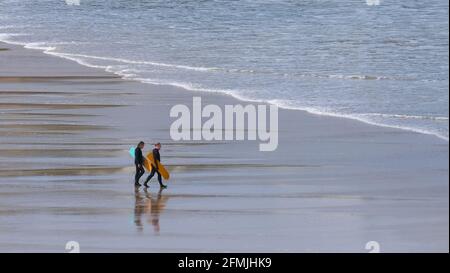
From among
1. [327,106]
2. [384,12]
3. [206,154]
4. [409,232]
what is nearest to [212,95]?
[327,106]

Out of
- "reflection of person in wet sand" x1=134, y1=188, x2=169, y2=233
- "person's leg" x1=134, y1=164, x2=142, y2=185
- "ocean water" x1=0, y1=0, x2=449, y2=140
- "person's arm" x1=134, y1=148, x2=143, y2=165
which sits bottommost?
"reflection of person in wet sand" x1=134, y1=188, x2=169, y2=233

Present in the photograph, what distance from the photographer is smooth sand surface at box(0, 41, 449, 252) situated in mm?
13375

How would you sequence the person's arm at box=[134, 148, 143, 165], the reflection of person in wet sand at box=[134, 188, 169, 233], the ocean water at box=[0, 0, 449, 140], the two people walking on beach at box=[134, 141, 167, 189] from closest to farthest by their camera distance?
the reflection of person in wet sand at box=[134, 188, 169, 233]
the two people walking on beach at box=[134, 141, 167, 189]
the person's arm at box=[134, 148, 143, 165]
the ocean water at box=[0, 0, 449, 140]

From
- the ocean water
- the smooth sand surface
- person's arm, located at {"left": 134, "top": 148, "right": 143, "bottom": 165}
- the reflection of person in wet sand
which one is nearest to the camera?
the smooth sand surface

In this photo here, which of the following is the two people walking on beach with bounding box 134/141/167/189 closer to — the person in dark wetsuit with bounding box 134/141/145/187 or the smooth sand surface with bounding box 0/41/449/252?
the person in dark wetsuit with bounding box 134/141/145/187

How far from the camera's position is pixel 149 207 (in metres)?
15.2

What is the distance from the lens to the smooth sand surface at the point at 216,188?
43.9ft

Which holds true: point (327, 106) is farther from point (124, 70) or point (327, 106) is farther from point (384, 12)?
point (384, 12)

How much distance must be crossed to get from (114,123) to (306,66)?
10.9 metres

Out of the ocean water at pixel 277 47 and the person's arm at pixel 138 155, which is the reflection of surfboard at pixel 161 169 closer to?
the person's arm at pixel 138 155

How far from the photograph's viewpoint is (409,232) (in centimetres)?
1340

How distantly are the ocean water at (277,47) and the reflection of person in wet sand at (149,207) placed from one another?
5.74m

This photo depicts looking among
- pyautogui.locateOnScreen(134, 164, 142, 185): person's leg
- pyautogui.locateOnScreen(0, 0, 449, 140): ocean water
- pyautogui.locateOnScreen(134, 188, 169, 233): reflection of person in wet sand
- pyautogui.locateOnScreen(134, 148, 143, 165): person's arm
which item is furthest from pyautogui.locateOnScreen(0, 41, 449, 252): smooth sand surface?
pyautogui.locateOnScreen(0, 0, 449, 140): ocean water

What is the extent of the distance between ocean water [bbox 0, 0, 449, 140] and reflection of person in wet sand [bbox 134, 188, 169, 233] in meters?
5.74
